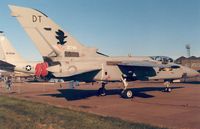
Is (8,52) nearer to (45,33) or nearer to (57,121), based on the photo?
(45,33)

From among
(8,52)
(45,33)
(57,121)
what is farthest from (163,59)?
(8,52)

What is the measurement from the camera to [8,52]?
41.8 m

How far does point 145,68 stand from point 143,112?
8.01 metres

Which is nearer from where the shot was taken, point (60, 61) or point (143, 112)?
point (143, 112)

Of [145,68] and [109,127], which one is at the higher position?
[145,68]

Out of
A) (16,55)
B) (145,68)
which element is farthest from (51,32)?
(16,55)

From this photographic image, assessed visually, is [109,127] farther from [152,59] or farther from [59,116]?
[152,59]

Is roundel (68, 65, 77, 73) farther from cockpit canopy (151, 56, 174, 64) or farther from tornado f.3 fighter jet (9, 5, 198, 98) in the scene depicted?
cockpit canopy (151, 56, 174, 64)

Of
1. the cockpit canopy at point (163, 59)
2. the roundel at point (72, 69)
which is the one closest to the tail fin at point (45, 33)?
the roundel at point (72, 69)

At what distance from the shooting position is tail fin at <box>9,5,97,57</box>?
2048cm

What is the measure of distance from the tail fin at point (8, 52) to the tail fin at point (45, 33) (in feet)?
72.1

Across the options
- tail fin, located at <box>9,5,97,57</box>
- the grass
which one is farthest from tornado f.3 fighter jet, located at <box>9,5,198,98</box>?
the grass

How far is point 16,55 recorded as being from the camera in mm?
42031

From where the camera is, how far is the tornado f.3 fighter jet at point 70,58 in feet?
66.2
